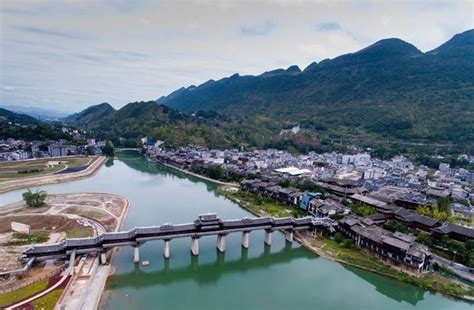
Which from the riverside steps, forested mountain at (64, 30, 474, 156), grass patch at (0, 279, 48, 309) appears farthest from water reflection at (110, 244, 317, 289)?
forested mountain at (64, 30, 474, 156)

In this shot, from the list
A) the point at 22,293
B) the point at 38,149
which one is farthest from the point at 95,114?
the point at 22,293

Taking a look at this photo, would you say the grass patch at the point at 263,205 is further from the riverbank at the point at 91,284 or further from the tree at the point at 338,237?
the riverbank at the point at 91,284

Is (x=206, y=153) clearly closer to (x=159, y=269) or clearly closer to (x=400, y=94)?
(x=159, y=269)

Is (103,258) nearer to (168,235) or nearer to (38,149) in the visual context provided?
(168,235)

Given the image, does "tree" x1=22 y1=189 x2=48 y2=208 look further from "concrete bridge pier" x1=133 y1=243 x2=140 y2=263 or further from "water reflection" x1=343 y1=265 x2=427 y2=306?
"water reflection" x1=343 y1=265 x2=427 y2=306

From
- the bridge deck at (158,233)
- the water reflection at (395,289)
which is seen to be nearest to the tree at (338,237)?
the bridge deck at (158,233)
